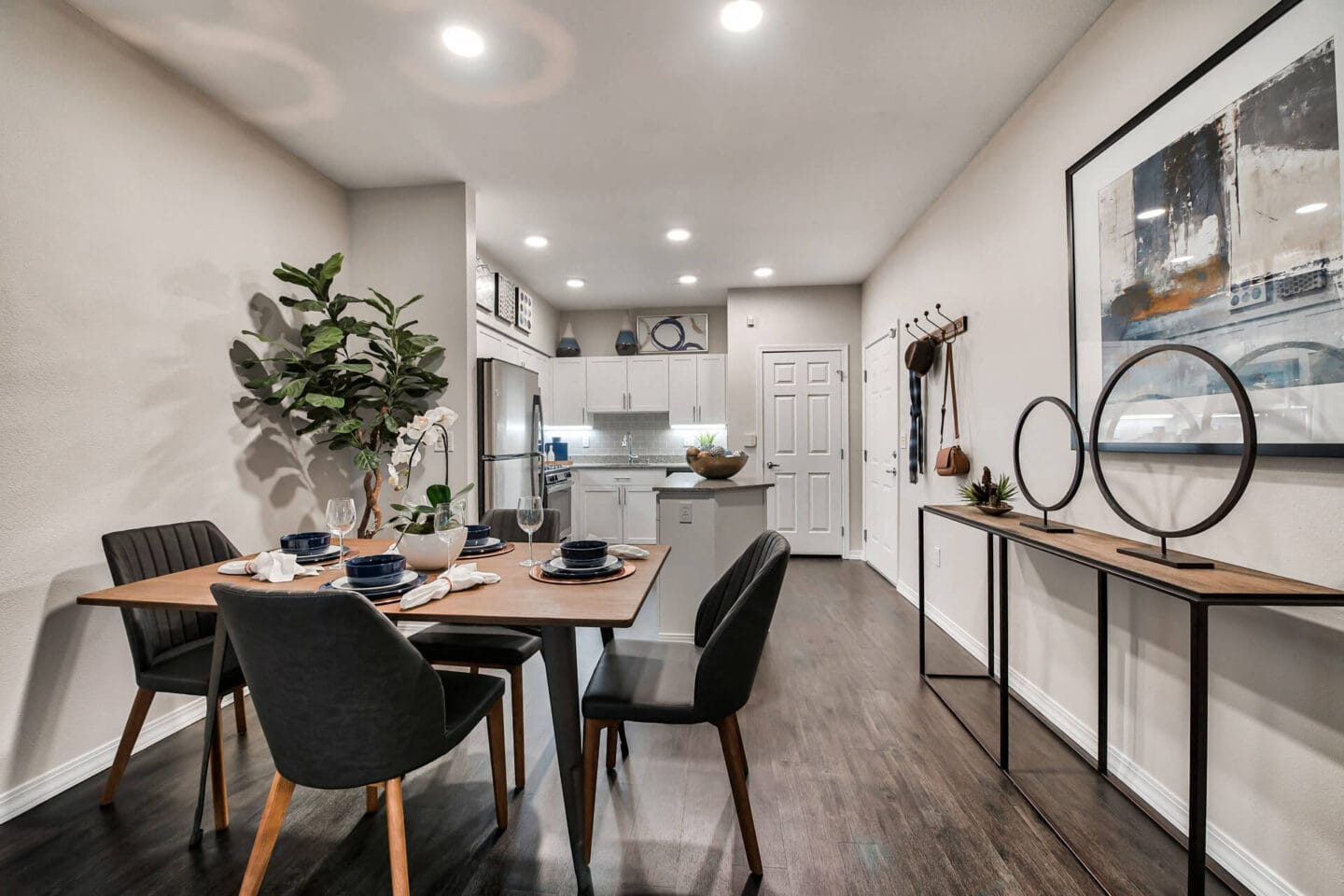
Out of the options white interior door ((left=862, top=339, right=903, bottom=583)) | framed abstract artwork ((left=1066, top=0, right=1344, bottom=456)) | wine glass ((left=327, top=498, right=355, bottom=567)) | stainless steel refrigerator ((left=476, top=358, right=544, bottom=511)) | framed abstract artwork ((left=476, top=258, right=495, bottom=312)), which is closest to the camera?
framed abstract artwork ((left=1066, top=0, right=1344, bottom=456))

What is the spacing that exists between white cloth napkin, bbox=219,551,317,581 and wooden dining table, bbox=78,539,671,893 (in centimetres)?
3

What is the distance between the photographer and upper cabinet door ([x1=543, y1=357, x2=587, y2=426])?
20.2 feet

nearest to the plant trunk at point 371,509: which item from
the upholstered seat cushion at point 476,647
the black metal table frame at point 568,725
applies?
the upholstered seat cushion at point 476,647

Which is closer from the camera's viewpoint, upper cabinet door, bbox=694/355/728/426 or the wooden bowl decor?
the wooden bowl decor

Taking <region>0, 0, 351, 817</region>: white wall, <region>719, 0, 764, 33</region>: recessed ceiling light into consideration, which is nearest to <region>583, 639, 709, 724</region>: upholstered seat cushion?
<region>0, 0, 351, 817</region>: white wall

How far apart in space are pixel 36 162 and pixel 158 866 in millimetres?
2218

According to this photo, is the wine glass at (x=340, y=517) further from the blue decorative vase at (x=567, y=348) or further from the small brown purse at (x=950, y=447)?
the blue decorative vase at (x=567, y=348)

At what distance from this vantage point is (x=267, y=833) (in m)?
1.27

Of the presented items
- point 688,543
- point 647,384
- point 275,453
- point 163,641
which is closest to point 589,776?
point 163,641

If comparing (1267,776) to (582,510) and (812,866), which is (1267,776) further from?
(582,510)

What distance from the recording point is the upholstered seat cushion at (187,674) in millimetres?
1668

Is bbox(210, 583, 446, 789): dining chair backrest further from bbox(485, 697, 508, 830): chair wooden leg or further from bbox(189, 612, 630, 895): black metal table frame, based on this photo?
bbox(485, 697, 508, 830): chair wooden leg

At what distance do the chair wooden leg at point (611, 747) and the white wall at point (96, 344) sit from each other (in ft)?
6.06

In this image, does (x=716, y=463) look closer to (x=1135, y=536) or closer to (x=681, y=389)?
(x=1135, y=536)
